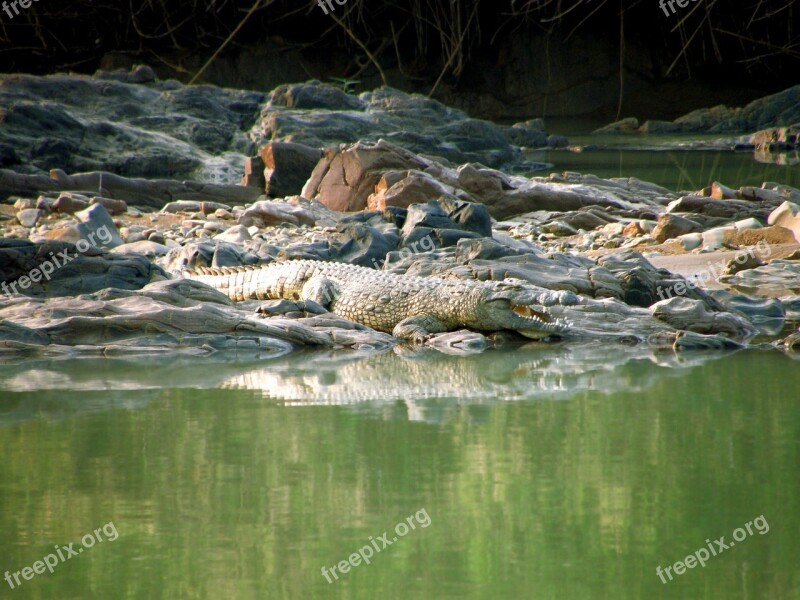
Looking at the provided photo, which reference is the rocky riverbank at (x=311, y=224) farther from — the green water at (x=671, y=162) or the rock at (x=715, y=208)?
the green water at (x=671, y=162)

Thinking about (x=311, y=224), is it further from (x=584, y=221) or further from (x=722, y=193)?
(x=722, y=193)

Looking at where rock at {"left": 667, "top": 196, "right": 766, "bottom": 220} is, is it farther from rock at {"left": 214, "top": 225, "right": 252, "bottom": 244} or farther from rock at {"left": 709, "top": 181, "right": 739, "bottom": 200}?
rock at {"left": 214, "top": 225, "right": 252, "bottom": 244}

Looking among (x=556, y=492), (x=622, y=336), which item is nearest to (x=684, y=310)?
(x=622, y=336)

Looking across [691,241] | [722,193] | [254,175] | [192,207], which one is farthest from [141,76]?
[691,241]

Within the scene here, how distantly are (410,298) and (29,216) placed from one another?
6.56 m

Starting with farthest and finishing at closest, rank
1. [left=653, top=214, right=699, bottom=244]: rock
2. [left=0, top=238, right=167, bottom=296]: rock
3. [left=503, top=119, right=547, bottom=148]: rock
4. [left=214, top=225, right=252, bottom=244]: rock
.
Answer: [left=503, top=119, right=547, bottom=148]: rock, [left=214, top=225, right=252, bottom=244]: rock, [left=653, top=214, right=699, bottom=244]: rock, [left=0, top=238, right=167, bottom=296]: rock

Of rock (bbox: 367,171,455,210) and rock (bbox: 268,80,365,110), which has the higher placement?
rock (bbox: 268,80,365,110)

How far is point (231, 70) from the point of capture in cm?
2700

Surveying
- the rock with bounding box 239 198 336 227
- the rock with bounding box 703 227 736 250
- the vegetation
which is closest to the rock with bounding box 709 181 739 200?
the rock with bounding box 703 227 736 250

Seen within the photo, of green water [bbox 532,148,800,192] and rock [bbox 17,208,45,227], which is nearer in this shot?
rock [bbox 17,208,45,227]

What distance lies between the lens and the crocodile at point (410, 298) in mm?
7363

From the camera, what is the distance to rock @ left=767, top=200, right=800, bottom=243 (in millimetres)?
10625

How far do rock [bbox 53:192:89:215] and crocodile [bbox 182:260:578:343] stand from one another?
508 centimetres

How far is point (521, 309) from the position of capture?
24.4ft
